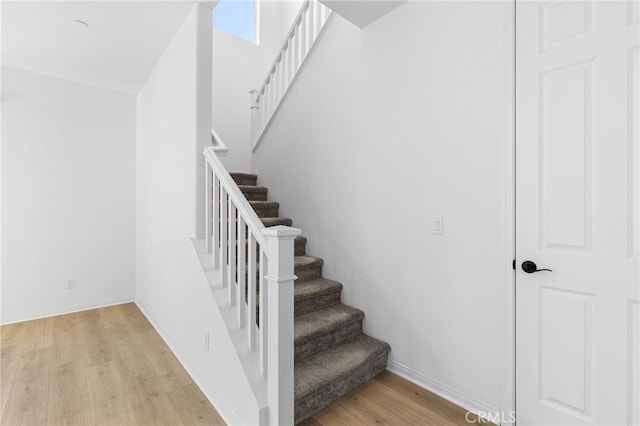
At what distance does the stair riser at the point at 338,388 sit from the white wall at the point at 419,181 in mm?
153

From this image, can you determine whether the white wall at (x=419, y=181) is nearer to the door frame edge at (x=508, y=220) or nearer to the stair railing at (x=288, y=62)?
the door frame edge at (x=508, y=220)

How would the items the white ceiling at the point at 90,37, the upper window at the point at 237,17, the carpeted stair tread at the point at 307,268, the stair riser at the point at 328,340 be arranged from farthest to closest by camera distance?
the upper window at the point at 237,17, the carpeted stair tread at the point at 307,268, the white ceiling at the point at 90,37, the stair riser at the point at 328,340

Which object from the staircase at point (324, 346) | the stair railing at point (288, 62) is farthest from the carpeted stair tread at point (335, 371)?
the stair railing at point (288, 62)

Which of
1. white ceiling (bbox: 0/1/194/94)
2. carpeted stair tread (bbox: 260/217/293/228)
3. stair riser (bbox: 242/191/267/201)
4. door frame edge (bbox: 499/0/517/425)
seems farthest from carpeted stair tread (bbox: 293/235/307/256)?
white ceiling (bbox: 0/1/194/94)

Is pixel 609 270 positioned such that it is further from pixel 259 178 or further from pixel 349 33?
pixel 259 178

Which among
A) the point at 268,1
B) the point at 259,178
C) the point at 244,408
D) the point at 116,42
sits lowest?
the point at 244,408

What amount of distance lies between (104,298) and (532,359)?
14.2 feet

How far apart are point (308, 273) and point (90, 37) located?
275cm

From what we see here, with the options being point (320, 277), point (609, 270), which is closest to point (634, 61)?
point (609, 270)

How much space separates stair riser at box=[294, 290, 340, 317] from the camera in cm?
248

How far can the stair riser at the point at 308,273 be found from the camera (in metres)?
2.76

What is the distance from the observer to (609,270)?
1455 mm

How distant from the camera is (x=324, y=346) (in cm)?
230

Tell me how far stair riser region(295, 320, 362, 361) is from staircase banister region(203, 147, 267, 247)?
35.0 inches
